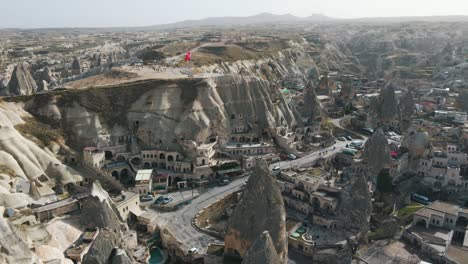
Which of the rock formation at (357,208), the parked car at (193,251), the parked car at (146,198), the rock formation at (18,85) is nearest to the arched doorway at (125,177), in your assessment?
the parked car at (146,198)

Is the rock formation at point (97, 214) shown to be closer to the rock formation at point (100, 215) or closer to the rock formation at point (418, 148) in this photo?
the rock formation at point (100, 215)

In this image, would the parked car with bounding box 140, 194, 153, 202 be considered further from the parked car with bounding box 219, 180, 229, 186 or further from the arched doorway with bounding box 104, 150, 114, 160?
the arched doorway with bounding box 104, 150, 114, 160

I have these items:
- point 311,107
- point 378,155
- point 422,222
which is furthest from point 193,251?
point 311,107

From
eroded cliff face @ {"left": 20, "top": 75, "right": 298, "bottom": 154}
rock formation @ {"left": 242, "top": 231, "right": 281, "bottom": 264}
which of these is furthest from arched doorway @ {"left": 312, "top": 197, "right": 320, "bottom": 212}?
eroded cliff face @ {"left": 20, "top": 75, "right": 298, "bottom": 154}

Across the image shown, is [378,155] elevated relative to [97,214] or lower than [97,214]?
lower

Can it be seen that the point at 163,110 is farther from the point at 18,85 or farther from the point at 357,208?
the point at 18,85

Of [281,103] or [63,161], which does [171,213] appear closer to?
[63,161]

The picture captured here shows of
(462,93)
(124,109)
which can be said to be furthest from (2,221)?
(462,93)
